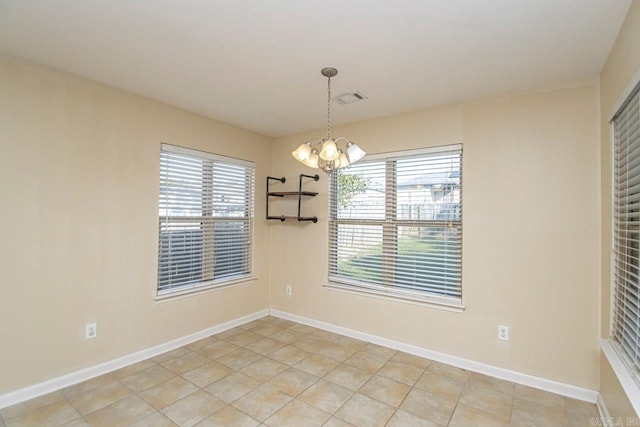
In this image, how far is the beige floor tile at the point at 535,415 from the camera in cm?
206

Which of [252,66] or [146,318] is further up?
[252,66]

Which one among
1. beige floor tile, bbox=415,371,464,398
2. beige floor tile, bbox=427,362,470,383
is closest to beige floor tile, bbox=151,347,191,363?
beige floor tile, bbox=415,371,464,398

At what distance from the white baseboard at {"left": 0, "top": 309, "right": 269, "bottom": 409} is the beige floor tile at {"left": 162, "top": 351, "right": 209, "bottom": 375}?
9.2 inches

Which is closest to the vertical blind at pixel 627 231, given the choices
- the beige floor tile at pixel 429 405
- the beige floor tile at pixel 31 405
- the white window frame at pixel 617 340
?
the white window frame at pixel 617 340

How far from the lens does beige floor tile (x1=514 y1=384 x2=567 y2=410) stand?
7.44 feet

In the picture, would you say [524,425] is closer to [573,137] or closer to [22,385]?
[573,137]

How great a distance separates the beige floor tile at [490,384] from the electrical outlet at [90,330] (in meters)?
3.13

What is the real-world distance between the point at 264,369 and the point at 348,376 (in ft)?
2.44

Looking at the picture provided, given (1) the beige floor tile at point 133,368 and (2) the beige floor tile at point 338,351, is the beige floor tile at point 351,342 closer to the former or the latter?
(2) the beige floor tile at point 338,351

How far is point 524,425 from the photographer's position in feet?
6.68

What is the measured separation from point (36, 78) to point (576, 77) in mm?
4059

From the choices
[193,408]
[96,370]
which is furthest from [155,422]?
[96,370]

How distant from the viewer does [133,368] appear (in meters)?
2.73

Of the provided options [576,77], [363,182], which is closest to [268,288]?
[363,182]
